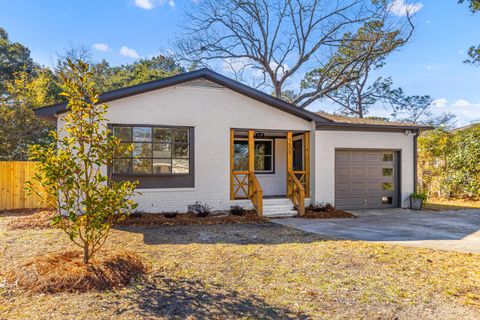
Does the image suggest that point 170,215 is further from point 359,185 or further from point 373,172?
point 373,172

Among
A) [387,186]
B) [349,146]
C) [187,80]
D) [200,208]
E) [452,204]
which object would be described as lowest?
[452,204]

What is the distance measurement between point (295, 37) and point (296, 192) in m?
15.3

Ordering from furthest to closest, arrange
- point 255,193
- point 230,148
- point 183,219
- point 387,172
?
1. point 387,172
2. point 230,148
3. point 255,193
4. point 183,219

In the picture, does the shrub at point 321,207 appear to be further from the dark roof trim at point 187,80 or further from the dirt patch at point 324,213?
the dark roof trim at point 187,80

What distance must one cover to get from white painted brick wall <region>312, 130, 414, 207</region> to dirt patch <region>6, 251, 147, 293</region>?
24.8 ft

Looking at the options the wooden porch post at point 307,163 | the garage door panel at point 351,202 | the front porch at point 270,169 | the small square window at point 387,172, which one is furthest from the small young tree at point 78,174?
the small square window at point 387,172

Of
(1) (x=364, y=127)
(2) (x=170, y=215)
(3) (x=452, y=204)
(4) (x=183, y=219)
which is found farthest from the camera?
(3) (x=452, y=204)

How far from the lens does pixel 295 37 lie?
21844 millimetres

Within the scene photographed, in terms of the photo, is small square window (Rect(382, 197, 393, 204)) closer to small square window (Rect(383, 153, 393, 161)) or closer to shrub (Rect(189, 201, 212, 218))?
small square window (Rect(383, 153, 393, 161))

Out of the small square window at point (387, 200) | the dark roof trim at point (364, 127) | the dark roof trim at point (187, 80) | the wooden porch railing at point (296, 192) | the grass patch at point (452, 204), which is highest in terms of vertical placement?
the dark roof trim at point (187, 80)

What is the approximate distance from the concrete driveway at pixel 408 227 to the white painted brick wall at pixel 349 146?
126 cm

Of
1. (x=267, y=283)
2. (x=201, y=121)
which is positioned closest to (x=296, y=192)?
(x=201, y=121)

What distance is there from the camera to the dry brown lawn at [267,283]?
10.4 ft

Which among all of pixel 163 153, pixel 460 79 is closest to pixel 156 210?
pixel 163 153
